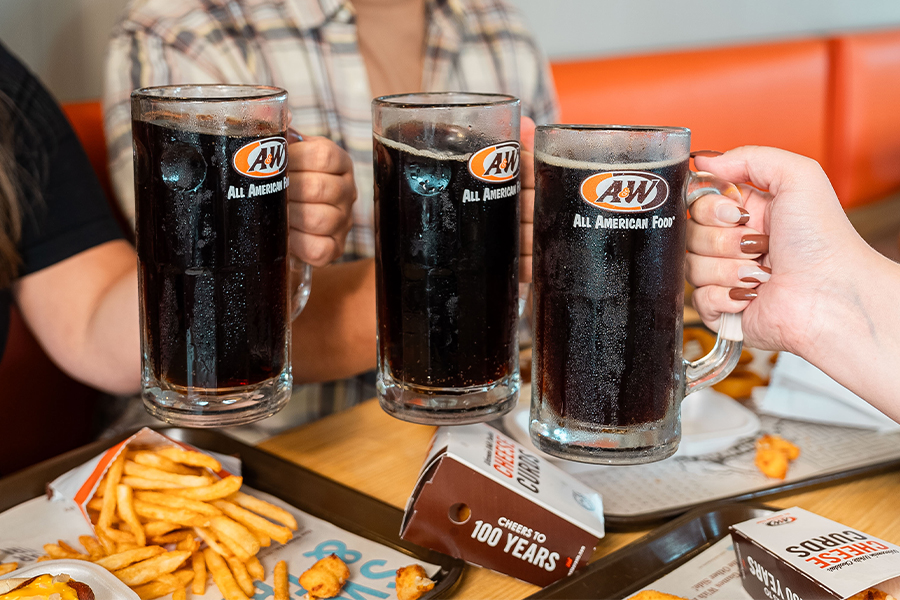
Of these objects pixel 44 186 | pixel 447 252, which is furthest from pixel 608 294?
pixel 44 186

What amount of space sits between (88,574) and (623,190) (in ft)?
2.25

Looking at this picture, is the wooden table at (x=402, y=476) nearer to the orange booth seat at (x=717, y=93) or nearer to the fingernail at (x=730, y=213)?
the fingernail at (x=730, y=213)

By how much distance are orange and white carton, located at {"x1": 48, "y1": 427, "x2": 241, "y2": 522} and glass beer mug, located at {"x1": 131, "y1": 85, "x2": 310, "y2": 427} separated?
0.84 ft

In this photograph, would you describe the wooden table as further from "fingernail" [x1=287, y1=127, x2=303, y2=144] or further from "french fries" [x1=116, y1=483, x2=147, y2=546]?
"fingernail" [x1=287, y1=127, x2=303, y2=144]

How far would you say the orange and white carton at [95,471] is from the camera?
1.08m

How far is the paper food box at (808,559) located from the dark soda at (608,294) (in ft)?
0.67

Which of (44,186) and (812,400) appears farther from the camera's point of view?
(44,186)

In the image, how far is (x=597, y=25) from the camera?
11.0 feet

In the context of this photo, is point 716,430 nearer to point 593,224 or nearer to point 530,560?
point 530,560

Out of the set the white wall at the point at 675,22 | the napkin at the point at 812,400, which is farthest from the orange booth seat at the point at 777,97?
the napkin at the point at 812,400

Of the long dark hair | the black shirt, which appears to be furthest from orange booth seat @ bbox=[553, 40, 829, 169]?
the long dark hair

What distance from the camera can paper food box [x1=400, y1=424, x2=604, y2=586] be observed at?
97cm

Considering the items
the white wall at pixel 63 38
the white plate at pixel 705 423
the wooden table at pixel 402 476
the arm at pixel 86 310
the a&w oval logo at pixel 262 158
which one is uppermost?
the white wall at pixel 63 38

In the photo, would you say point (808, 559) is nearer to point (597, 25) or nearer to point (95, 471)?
point (95, 471)
